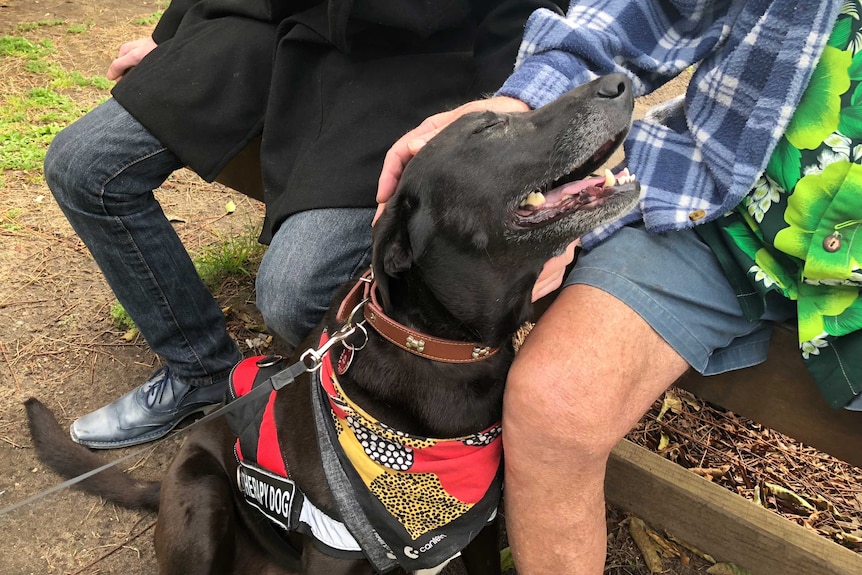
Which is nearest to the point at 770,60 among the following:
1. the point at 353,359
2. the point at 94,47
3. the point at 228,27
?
the point at 353,359

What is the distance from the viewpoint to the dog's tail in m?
2.11

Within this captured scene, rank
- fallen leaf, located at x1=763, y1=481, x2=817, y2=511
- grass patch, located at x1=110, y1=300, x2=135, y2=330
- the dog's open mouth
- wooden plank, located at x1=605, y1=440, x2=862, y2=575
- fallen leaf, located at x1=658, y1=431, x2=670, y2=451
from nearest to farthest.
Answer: the dog's open mouth
wooden plank, located at x1=605, y1=440, x2=862, y2=575
fallen leaf, located at x1=763, y1=481, x2=817, y2=511
fallen leaf, located at x1=658, y1=431, x2=670, y2=451
grass patch, located at x1=110, y1=300, x2=135, y2=330

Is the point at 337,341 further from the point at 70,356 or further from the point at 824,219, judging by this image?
the point at 70,356

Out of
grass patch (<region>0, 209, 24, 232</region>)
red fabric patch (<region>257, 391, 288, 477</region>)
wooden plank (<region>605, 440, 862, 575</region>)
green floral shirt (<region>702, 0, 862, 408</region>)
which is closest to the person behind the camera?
green floral shirt (<region>702, 0, 862, 408</region>)

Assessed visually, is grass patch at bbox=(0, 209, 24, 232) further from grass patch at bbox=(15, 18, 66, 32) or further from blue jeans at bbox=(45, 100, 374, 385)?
grass patch at bbox=(15, 18, 66, 32)

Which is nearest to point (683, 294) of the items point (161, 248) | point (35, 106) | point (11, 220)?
point (161, 248)

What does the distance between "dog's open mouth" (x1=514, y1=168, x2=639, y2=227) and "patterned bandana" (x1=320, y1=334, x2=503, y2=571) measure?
554mm

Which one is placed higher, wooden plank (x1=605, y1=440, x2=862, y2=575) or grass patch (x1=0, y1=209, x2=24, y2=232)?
grass patch (x1=0, y1=209, x2=24, y2=232)

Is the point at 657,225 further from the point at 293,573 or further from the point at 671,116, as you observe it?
the point at 293,573

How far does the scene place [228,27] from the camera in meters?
2.23

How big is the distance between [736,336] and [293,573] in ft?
4.86

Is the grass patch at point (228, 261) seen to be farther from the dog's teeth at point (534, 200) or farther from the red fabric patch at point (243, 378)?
the dog's teeth at point (534, 200)

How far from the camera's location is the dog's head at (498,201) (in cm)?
145

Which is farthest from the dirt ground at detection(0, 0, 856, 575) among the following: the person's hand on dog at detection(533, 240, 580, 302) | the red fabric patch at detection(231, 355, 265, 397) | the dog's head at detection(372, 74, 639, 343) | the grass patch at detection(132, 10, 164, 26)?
the grass patch at detection(132, 10, 164, 26)
